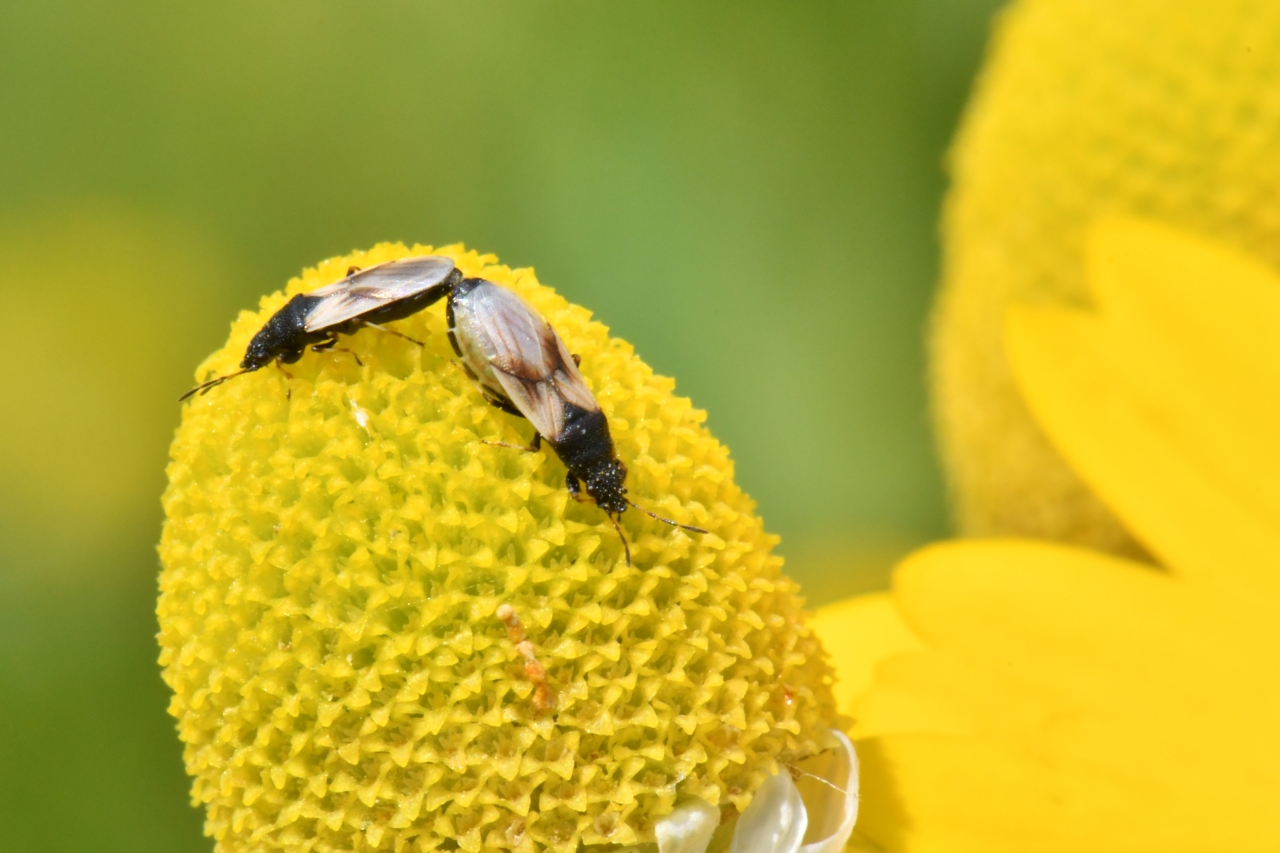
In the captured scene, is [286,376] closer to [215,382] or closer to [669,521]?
[215,382]

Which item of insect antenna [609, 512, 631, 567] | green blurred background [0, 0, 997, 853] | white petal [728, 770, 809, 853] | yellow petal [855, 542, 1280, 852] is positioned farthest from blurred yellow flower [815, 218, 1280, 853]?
green blurred background [0, 0, 997, 853]

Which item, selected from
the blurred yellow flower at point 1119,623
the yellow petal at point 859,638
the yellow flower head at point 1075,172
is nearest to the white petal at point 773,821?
the blurred yellow flower at point 1119,623

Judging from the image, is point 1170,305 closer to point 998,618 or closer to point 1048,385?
point 1048,385

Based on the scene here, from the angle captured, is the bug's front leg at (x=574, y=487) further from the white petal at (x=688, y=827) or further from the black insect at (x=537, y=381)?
the white petal at (x=688, y=827)

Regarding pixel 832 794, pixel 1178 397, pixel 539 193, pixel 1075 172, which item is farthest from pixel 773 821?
pixel 539 193

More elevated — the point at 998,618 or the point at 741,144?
the point at 741,144

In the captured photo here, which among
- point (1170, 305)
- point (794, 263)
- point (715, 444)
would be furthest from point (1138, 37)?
point (794, 263)
